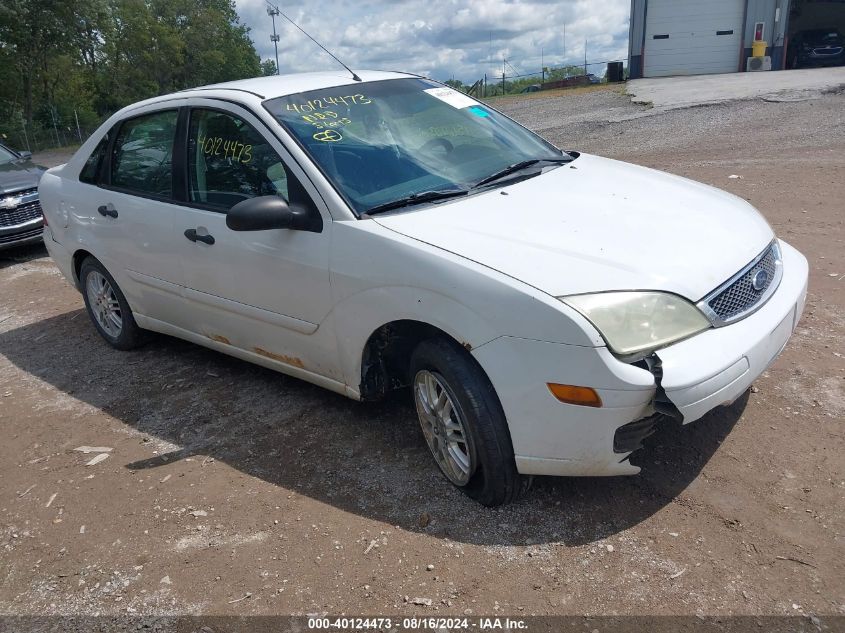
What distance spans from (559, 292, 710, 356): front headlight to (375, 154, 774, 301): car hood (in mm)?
43

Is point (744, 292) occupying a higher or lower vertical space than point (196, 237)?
lower

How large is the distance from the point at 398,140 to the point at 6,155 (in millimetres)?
9150

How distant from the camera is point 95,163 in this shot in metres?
5.11

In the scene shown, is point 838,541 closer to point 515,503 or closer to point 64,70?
point 515,503

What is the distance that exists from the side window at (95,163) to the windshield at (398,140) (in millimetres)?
1869

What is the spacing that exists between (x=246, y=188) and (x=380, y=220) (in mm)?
1012

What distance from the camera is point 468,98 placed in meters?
4.55

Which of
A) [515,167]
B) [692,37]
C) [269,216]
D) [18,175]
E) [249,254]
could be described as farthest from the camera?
[692,37]

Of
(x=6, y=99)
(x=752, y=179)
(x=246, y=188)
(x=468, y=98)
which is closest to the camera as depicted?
(x=246, y=188)

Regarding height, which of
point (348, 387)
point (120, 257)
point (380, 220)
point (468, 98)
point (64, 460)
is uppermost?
point (468, 98)

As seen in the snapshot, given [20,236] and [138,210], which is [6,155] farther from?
[138,210]

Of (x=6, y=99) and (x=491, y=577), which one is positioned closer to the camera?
(x=491, y=577)

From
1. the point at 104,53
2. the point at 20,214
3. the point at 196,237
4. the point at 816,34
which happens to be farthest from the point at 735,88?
the point at 104,53

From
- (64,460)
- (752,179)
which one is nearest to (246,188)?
(64,460)
